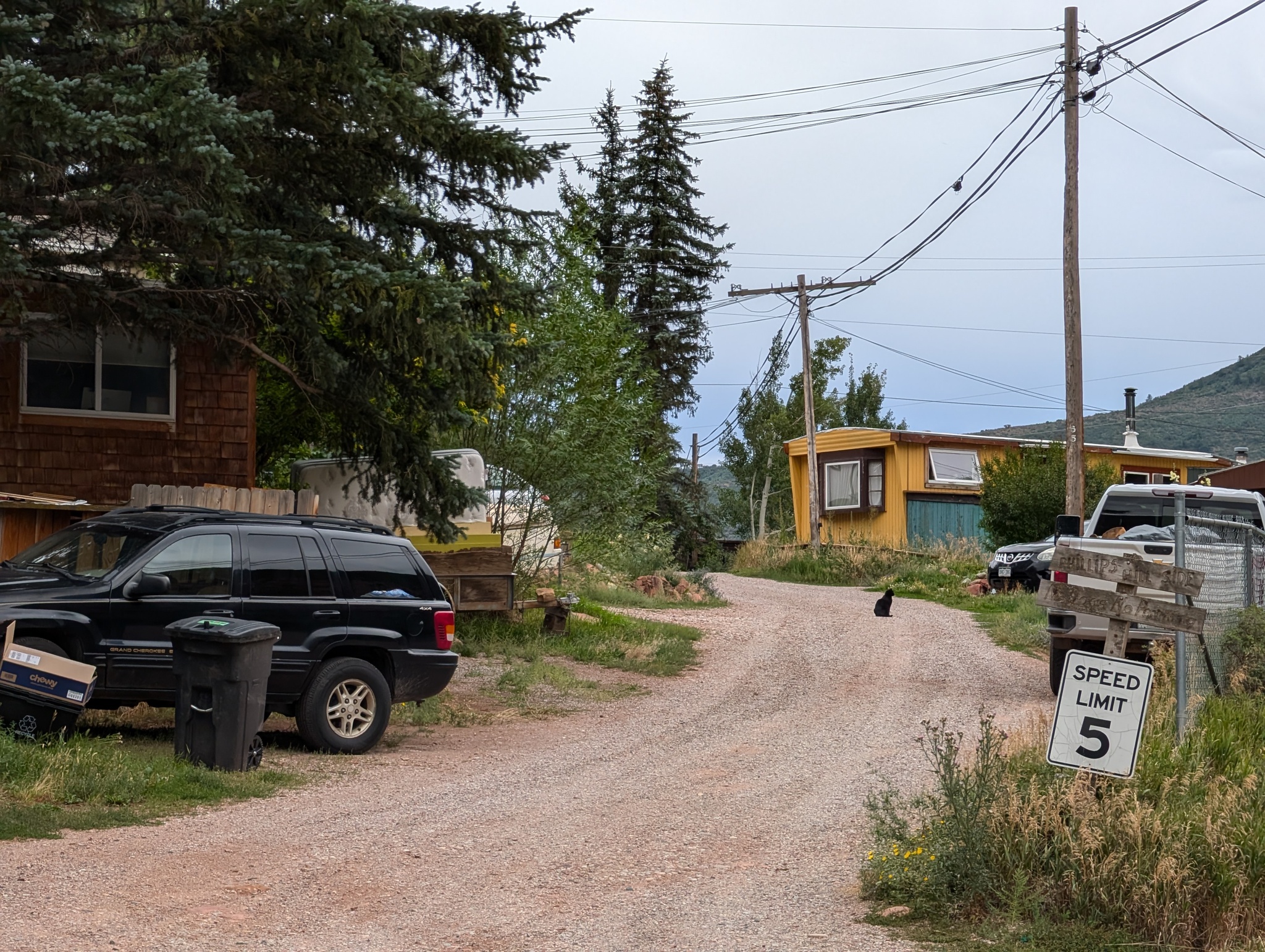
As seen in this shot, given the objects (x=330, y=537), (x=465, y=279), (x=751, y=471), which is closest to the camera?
(x=330, y=537)

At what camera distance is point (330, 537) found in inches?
448

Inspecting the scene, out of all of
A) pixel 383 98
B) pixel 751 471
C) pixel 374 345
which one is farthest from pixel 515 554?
pixel 751 471

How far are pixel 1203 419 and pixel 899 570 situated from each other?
68.9m

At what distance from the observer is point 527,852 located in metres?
7.78

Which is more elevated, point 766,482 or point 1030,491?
point 766,482

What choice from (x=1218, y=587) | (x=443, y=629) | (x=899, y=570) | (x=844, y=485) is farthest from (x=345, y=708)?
(x=844, y=485)

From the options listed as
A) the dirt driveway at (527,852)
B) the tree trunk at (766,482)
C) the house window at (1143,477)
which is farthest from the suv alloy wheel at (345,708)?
the tree trunk at (766,482)

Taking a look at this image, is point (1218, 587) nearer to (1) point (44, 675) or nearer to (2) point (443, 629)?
(2) point (443, 629)

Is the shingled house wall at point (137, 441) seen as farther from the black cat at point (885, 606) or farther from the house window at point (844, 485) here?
the house window at point (844, 485)

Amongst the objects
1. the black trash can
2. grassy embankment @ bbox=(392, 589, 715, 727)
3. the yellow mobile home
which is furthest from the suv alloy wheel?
the yellow mobile home

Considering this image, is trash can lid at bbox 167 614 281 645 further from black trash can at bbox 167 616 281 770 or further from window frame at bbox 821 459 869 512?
window frame at bbox 821 459 869 512

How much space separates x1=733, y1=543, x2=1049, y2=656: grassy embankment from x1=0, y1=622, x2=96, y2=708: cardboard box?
16.7 m

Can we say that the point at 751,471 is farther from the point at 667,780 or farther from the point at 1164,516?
the point at 667,780

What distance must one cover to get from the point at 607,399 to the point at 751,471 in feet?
132
